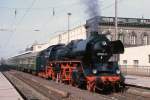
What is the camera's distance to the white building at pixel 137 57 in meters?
50.8

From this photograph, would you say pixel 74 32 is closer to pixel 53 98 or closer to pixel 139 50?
pixel 139 50

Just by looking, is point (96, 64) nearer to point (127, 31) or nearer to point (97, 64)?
point (97, 64)

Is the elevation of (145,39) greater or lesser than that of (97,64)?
greater

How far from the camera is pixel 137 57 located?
2101 inches

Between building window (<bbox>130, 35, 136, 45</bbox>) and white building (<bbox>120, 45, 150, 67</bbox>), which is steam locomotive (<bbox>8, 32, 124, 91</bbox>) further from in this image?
building window (<bbox>130, 35, 136, 45</bbox>)

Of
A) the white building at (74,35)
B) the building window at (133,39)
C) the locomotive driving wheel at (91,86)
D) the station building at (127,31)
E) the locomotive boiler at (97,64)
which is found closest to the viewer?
the locomotive boiler at (97,64)

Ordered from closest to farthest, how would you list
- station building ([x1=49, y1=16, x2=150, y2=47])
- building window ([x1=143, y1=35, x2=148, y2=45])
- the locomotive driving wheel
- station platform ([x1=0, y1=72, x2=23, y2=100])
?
station platform ([x1=0, y1=72, x2=23, y2=100]), the locomotive driving wheel, station building ([x1=49, y1=16, x2=150, y2=47]), building window ([x1=143, y1=35, x2=148, y2=45])

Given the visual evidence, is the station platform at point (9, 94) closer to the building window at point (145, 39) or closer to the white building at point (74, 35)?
the white building at point (74, 35)

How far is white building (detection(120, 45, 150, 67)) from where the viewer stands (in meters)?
50.8

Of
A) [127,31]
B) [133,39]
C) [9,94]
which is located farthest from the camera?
[133,39]

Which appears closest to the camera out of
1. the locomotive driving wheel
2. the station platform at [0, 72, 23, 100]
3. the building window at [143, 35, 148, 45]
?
the station platform at [0, 72, 23, 100]

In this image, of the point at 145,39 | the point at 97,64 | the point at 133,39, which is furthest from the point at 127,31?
the point at 97,64

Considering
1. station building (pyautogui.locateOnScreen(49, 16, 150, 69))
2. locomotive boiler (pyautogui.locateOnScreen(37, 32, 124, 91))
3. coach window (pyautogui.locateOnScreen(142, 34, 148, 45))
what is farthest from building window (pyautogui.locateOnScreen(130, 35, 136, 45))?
locomotive boiler (pyautogui.locateOnScreen(37, 32, 124, 91))

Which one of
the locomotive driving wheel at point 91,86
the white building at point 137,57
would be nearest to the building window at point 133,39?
the white building at point 137,57
